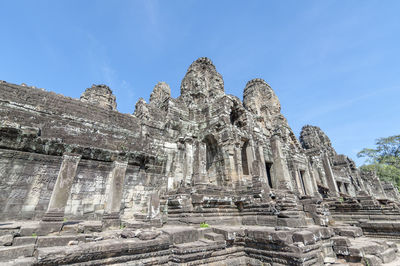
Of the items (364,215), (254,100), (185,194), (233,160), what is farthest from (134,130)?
(254,100)

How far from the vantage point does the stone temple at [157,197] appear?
12.0 feet

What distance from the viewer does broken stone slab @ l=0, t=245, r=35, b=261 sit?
10.1 ft

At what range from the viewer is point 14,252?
10.5ft

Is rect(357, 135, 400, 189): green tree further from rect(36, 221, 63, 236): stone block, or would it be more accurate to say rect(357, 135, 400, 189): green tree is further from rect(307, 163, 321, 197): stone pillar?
rect(36, 221, 63, 236): stone block

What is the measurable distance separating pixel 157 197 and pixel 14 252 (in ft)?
13.2

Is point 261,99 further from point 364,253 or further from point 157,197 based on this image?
point 364,253

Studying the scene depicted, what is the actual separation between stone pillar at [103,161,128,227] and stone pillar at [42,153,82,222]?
3.94 ft

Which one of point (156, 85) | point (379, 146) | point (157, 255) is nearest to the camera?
point (157, 255)

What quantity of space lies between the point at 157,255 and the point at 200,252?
0.89 m

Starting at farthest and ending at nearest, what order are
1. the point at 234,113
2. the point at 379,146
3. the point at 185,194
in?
1. the point at 379,146
2. the point at 234,113
3. the point at 185,194

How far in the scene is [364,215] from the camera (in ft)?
31.7

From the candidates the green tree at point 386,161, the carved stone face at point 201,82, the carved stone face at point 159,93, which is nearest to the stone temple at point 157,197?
the carved stone face at point 201,82

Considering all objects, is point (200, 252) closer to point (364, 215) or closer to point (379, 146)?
point (364, 215)

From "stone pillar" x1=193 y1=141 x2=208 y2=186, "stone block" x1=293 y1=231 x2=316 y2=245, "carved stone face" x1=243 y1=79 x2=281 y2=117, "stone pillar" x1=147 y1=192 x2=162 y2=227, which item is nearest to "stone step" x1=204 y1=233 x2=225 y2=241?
"stone block" x1=293 y1=231 x2=316 y2=245
